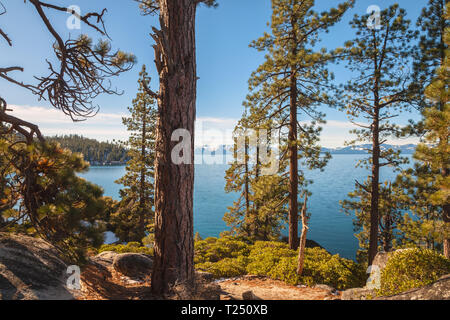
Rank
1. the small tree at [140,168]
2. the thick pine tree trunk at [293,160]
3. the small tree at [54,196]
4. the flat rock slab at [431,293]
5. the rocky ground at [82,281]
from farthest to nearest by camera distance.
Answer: the small tree at [140,168]
the thick pine tree trunk at [293,160]
the flat rock slab at [431,293]
the rocky ground at [82,281]
the small tree at [54,196]

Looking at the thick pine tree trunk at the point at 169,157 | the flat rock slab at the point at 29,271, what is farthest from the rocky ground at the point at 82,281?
the thick pine tree trunk at the point at 169,157

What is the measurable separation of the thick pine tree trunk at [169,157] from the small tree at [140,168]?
1280 cm

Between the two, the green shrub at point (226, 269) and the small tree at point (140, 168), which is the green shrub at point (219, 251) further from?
the small tree at point (140, 168)

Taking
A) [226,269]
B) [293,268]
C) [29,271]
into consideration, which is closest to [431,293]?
[293,268]

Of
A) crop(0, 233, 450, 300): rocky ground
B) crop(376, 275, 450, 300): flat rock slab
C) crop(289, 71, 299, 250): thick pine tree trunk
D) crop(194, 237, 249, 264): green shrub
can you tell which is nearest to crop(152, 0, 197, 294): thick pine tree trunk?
crop(0, 233, 450, 300): rocky ground

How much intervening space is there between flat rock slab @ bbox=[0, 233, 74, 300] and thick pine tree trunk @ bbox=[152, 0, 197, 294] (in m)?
1.37

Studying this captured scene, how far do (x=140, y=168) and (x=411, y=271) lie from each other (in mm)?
15251

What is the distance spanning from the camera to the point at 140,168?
1644cm

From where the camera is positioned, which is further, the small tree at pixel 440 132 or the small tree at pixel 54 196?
the small tree at pixel 440 132

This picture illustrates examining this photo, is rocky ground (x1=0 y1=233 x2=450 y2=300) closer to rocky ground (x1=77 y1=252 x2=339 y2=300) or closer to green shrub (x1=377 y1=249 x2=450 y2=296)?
rocky ground (x1=77 y1=252 x2=339 y2=300)

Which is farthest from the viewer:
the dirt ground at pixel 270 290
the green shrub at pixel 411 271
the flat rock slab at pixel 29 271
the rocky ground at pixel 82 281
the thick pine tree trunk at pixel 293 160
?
the thick pine tree trunk at pixel 293 160

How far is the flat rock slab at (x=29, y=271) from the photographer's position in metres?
2.86

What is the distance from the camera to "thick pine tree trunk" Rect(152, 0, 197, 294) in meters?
3.88
